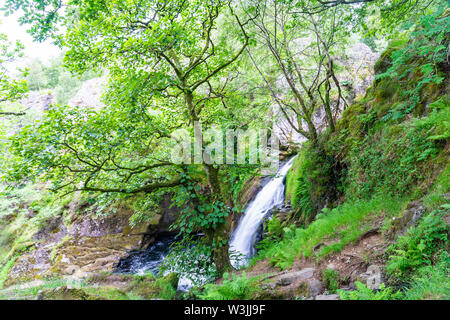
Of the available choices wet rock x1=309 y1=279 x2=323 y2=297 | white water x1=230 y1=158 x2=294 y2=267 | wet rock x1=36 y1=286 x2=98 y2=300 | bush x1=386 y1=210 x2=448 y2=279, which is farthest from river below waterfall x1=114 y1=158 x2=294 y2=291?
bush x1=386 y1=210 x2=448 y2=279

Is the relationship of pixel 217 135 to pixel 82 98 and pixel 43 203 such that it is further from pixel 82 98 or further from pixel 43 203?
pixel 82 98

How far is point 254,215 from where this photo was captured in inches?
464

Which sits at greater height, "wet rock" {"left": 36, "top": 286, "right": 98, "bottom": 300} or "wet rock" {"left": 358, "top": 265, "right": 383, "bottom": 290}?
"wet rock" {"left": 358, "top": 265, "right": 383, "bottom": 290}

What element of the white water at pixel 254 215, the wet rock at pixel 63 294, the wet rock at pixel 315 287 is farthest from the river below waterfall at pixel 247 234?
the wet rock at pixel 315 287

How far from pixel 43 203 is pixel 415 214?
22444 millimetres

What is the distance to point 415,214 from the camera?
4.02 meters

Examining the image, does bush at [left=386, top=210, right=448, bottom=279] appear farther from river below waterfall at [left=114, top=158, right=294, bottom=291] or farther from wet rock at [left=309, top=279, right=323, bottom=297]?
river below waterfall at [left=114, top=158, right=294, bottom=291]

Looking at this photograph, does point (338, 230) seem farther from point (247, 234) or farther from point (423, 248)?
point (247, 234)

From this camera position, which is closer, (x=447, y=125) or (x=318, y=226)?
(x=447, y=125)

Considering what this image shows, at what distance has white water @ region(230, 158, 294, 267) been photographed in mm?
10703

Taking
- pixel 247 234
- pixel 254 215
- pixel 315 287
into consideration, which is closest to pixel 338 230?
pixel 315 287

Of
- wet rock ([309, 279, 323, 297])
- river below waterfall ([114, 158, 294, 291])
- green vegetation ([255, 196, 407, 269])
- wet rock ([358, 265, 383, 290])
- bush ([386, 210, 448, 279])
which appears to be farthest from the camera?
river below waterfall ([114, 158, 294, 291])

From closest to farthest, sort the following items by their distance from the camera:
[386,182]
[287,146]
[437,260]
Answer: [437,260]
[386,182]
[287,146]
